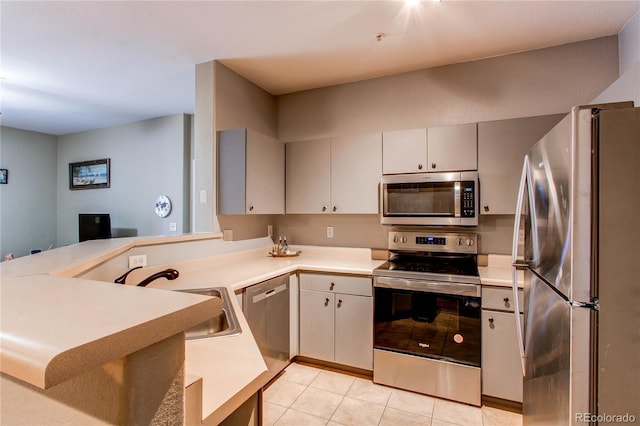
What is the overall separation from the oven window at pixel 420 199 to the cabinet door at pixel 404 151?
14cm

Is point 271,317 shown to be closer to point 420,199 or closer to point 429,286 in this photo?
point 429,286

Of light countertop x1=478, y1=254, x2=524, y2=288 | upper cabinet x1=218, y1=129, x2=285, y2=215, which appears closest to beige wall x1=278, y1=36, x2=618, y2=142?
upper cabinet x1=218, y1=129, x2=285, y2=215

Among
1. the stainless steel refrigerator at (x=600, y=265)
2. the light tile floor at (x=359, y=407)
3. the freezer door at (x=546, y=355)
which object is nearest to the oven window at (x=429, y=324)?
the light tile floor at (x=359, y=407)

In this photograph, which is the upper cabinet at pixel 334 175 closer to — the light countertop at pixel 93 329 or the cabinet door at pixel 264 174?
the cabinet door at pixel 264 174

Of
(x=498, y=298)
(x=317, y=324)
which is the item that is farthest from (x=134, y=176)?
(x=498, y=298)

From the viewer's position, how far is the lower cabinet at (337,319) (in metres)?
2.44

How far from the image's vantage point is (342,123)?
3.15 m

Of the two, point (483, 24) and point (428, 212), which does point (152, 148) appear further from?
point (483, 24)

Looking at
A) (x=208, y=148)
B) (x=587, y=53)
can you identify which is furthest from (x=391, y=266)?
(x=587, y=53)

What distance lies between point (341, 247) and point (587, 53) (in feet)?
8.07

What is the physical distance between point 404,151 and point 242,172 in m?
1.34

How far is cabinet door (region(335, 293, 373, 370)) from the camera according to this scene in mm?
2430

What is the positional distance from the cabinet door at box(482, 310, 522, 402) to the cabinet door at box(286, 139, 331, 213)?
61.0 inches

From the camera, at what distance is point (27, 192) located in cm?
483
